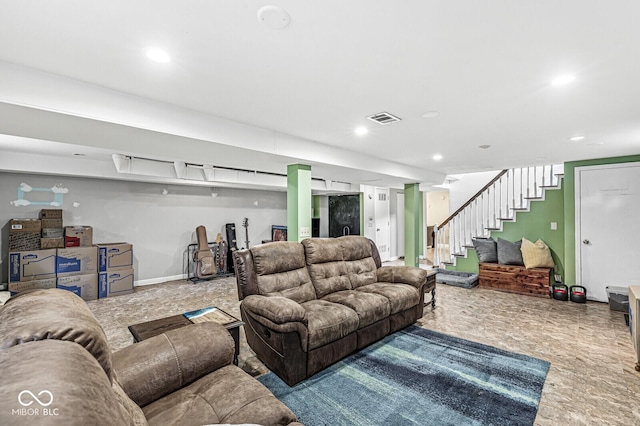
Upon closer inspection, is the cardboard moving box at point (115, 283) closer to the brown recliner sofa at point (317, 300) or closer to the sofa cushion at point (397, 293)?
the brown recliner sofa at point (317, 300)

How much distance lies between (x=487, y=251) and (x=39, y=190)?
820cm

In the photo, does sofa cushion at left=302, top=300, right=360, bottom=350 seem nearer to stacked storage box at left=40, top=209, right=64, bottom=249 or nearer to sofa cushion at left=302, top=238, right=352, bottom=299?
sofa cushion at left=302, top=238, right=352, bottom=299

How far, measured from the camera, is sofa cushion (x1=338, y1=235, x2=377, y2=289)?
3768 mm

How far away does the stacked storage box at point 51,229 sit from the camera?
4730 millimetres

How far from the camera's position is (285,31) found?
1622mm

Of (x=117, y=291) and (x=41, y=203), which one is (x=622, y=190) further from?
(x=41, y=203)

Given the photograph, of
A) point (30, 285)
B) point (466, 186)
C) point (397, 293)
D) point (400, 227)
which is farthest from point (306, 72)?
point (400, 227)

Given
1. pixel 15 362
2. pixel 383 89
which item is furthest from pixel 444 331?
pixel 15 362

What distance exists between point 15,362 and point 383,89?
2458 mm

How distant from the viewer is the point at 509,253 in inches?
223

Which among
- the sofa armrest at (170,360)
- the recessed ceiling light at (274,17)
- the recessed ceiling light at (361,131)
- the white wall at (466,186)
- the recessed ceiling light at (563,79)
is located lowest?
the sofa armrest at (170,360)

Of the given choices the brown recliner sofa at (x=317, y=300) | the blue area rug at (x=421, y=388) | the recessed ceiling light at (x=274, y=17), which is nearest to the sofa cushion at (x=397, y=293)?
the brown recliner sofa at (x=317, y=300)

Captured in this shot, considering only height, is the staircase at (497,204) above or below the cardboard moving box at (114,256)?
above

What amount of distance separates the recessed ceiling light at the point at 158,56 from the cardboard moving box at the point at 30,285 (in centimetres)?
460
